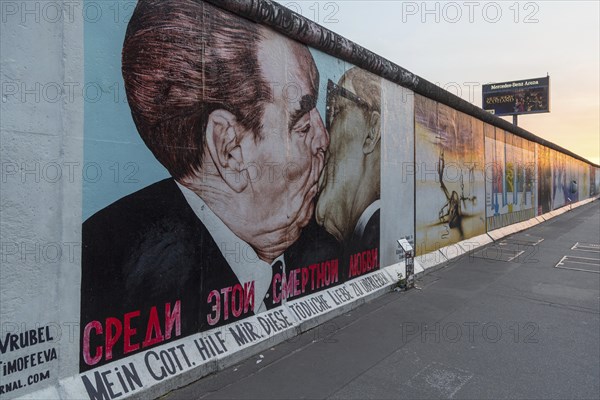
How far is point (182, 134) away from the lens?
13.6 feet

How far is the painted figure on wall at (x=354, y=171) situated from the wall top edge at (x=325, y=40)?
269mm

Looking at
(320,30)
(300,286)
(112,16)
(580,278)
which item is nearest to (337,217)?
(300,286)

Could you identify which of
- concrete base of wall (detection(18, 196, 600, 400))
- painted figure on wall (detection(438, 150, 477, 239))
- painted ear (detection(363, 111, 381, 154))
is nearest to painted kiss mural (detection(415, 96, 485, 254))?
painted figure on wall (detection(438, 150, 477, 239))

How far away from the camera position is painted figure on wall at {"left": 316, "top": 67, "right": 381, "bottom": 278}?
6.41m

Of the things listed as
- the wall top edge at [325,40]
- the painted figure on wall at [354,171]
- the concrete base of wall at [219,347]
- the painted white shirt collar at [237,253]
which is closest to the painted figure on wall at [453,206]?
the wall top edge at [325,40]

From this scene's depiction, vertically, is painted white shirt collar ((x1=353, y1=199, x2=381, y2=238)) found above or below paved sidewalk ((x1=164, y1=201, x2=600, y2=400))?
above

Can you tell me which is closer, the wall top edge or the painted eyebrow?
the wall top edge

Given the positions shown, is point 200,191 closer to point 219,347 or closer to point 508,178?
point 219,347

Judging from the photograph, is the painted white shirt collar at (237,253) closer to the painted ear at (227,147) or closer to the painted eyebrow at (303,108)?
the painted ear at (227,147)

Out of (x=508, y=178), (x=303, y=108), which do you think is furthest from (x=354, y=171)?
(x=508, y=178)

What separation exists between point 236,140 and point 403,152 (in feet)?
15.9

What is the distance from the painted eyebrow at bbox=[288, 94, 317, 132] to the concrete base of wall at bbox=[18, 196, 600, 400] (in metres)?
2.42

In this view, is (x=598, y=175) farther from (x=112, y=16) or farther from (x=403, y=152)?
(x=112, y=16)

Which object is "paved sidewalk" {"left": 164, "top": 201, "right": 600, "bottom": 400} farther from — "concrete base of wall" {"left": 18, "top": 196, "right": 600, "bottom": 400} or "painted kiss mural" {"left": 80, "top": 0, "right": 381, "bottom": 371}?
"painted kiss mural" {"left": 80, "top": 0, "right": 381, "bottom": 371}
